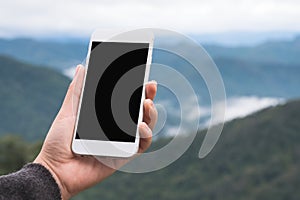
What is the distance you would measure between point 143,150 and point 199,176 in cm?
4858

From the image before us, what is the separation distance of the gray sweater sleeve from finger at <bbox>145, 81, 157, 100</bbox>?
345 mm

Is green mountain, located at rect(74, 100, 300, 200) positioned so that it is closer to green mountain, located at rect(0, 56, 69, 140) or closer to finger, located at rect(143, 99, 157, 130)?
green mountain, located at rect(0, 56, 69, 140)

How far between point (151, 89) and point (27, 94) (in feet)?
272

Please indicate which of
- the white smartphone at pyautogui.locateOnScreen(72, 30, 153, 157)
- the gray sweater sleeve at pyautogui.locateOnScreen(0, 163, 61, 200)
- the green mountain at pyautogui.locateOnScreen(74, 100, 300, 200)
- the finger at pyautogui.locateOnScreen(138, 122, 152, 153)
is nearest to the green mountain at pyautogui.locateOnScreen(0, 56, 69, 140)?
the green mountain at pyautogui.locateOnScreen(74, 100, 300, 200)

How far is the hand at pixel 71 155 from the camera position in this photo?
1703 millimetres

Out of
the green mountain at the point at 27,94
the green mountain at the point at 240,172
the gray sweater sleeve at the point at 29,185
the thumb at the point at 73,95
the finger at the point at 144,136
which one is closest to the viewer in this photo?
the gray sweater sleeve at the point at 29,185

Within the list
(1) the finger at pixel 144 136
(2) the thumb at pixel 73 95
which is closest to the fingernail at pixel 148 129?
(1) the finger at pixel 144 136

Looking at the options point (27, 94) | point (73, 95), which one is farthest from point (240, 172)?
point (73, 95)

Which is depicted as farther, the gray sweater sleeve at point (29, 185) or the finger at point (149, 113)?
the finger at point (149, 113)

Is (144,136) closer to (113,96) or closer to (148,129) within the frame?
(148,129)

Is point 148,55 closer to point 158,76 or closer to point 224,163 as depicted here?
point 158,76

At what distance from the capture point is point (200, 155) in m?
1.57

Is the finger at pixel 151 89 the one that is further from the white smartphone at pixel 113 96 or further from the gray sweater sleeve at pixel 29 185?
the gray sweater sleeve at pixel 29 185

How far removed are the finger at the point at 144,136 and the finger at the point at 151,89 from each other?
10 centimetres
